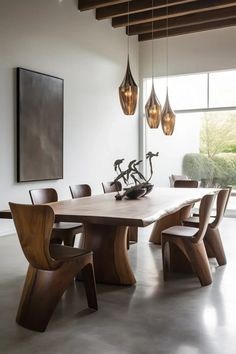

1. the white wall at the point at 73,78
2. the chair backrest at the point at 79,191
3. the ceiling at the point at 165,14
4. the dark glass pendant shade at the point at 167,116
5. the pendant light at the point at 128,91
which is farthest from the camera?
the ceiling at the point at 165,14

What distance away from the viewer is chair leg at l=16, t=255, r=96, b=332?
2.68m

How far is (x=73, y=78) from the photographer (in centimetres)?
697

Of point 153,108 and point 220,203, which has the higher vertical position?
point 153,108

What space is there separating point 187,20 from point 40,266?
6.30 meters

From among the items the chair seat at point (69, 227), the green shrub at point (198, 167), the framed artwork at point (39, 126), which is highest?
the framed artwork at point (39, 126)

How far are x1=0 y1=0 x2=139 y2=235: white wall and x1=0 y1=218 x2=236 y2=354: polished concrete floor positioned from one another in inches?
94.3

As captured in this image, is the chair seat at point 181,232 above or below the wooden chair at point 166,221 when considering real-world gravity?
above

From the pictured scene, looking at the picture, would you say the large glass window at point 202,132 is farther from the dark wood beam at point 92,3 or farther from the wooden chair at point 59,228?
the wooden chair at point 59,228

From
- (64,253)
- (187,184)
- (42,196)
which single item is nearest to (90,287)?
(64,253)

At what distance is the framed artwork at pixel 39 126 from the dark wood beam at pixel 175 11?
2165mm

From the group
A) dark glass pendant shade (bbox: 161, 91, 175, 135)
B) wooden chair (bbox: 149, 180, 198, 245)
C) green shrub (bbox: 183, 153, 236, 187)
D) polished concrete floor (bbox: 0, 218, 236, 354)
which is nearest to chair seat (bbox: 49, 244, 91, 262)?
polished concrete floor (bbox: 0, 218, 236, 354)

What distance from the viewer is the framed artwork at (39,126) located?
229 inches

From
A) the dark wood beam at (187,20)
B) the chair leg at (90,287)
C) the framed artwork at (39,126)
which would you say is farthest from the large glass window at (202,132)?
the chair leg at (90,287)

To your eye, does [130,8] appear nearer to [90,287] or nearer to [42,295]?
[90,287]
